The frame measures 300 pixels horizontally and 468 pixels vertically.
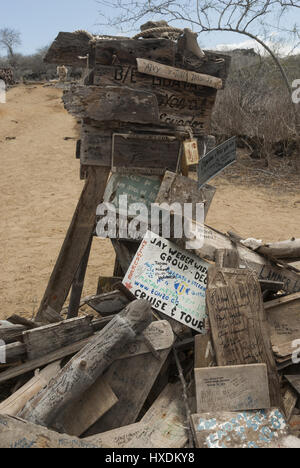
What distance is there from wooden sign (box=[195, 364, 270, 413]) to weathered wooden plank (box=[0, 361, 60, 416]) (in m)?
0.89

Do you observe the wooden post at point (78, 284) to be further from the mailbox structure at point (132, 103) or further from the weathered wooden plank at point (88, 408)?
the weathered wooden plank at point (88, 408)

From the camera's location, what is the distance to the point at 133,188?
314 cm

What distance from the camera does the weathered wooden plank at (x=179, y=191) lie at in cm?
306

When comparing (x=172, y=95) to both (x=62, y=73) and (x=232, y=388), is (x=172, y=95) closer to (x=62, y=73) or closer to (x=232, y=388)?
(x=232, y=388)

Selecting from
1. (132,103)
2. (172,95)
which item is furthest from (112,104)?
(172,95)

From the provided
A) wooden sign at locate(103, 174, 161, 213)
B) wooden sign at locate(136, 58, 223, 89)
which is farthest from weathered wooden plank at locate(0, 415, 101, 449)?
wooden sign at locate(136, 58, 223, 89)

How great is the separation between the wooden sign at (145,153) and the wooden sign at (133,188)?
0.20 ft

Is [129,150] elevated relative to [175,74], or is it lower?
lower

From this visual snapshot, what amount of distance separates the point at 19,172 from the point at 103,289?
29.0 ft

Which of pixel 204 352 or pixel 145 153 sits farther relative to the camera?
pixel 145 153

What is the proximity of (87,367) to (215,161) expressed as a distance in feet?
5.24

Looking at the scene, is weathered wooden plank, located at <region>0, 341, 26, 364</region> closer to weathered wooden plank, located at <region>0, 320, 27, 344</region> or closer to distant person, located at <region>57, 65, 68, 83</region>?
weathered wooden plank, located at <region>0, 320, 27, 344</region>

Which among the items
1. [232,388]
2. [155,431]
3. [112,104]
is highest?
[112,104]

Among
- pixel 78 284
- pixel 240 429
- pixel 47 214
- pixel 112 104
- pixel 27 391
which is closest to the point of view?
pixel 240 429
